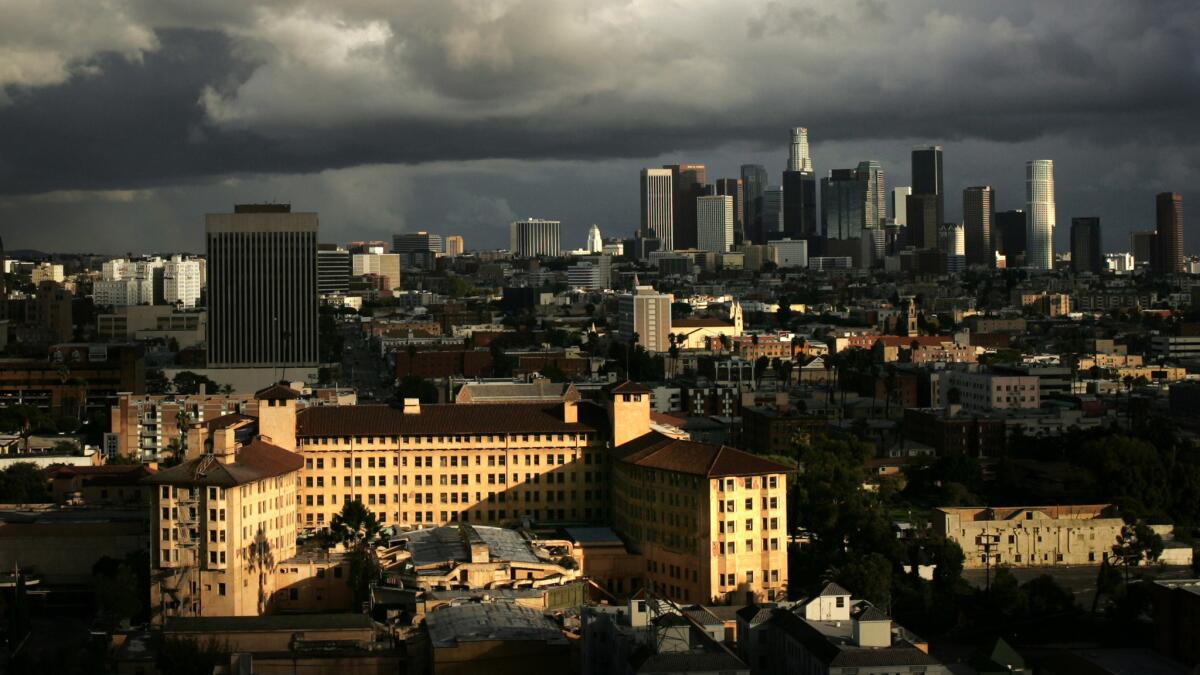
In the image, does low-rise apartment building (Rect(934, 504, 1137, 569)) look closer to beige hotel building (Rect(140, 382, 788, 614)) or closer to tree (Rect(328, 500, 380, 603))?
beige hotel building (Rect(140, 382, 788, 614))

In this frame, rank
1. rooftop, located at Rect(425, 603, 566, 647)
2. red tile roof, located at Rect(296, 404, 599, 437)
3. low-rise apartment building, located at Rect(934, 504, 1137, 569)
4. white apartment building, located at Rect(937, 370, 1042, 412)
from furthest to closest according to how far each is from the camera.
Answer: white apartment building, located at Rect(937, 370, 1042, 412)
red tile roof, located at Rect(296, 404, 599, 437)
low-rise apartment building, located at Rect(934, 504, 1137, 569)
rooftop, located at Rect(425, 603, 566, 647)

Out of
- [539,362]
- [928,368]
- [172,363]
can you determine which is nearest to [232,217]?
[172,363]

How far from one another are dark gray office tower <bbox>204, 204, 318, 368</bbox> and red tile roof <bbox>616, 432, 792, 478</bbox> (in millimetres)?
85275

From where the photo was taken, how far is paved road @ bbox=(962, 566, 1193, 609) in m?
74.6

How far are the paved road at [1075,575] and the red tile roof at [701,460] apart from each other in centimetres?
1146

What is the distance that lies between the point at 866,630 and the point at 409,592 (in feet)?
58.9

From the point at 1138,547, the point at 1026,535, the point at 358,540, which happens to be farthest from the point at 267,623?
the point at 1138,547

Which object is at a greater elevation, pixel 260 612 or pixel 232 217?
pixel 232 217

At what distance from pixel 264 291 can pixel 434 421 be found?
77.5 metres

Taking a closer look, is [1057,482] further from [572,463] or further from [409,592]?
[409,592]

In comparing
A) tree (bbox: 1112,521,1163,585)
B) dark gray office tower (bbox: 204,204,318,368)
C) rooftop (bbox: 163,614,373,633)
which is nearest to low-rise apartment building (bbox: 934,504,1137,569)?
tree (bbox: 1112,521,1163,585)

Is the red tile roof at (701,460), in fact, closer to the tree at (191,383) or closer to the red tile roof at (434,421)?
the red tile roof at (434,421)

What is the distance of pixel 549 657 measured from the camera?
5397 centimetres

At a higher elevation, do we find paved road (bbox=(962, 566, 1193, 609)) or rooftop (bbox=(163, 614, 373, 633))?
rooftop (bbox=(163, 614, 373, 633))
